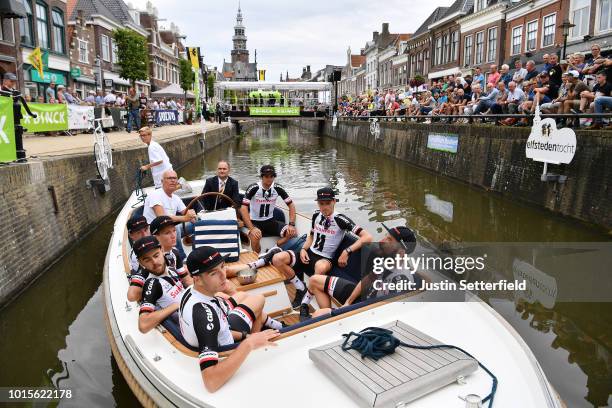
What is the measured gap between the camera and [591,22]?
20.2 metres

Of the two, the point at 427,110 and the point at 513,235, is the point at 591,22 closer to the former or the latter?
the point at 427,110

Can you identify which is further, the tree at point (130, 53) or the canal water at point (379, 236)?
the tree at point (130, 53)

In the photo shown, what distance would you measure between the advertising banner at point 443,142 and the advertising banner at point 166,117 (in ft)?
54.6

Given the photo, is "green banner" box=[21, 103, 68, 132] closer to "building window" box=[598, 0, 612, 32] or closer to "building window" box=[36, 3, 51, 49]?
"building window" box=[36, 3, 51, 49]

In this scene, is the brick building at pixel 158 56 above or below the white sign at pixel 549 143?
above

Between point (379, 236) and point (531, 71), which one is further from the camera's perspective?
point (531, 71)

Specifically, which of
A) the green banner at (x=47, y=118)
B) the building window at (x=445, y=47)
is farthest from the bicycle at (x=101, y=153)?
the building window at (x=445, y=47)

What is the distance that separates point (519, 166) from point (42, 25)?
81.8 ft

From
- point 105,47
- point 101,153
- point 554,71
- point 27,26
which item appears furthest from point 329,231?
point 105,47

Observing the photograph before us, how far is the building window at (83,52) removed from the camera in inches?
1235

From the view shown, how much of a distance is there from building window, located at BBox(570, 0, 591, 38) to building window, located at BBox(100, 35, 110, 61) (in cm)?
2984

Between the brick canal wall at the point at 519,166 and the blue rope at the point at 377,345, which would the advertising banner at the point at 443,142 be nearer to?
the brick canal wall at the point at 519,166

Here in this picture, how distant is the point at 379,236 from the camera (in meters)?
9.41

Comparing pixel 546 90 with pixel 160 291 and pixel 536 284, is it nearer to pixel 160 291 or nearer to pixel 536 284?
pixel 536 284
